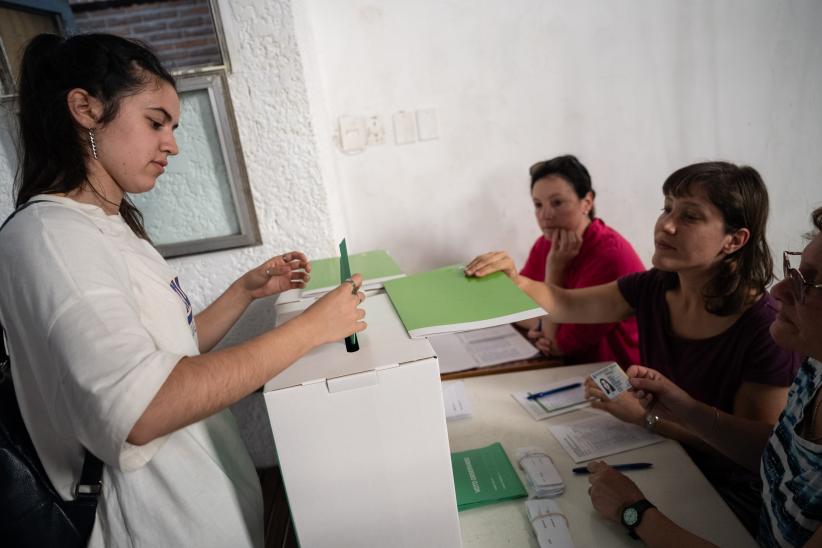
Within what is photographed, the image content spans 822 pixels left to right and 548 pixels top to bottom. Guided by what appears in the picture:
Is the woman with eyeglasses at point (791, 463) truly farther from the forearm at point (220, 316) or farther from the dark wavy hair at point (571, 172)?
the dark wavy hair at point (571, 172)

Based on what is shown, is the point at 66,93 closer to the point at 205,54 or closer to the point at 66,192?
the point at 66,192

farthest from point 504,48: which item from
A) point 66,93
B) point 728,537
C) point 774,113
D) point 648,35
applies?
point 728,537

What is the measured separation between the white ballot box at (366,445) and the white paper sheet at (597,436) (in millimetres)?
406

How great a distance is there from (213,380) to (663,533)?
27.8 inches

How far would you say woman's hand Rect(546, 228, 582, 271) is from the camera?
1.69 meters

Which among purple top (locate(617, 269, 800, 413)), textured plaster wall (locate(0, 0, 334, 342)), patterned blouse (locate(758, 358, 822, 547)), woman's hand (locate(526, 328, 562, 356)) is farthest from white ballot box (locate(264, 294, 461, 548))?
woman's hand (locate(526, 328, 562, 356))

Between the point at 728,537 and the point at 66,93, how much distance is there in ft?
4.02

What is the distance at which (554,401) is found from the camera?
3.68 ft

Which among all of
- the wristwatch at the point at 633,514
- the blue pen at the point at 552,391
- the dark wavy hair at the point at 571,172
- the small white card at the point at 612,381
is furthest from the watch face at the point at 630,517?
the dark wavy hair at the point at 571,172

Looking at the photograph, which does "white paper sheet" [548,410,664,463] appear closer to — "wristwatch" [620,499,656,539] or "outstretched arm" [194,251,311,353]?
"wristwatch" [620,499,656,539]

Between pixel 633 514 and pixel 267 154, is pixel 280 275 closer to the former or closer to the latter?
pixel 267 154

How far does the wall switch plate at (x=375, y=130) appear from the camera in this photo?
185cm

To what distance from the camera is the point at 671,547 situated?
691mm

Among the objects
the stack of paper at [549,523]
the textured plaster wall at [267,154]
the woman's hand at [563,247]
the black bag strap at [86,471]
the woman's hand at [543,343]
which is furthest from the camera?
the woman's hand at [563,247]
